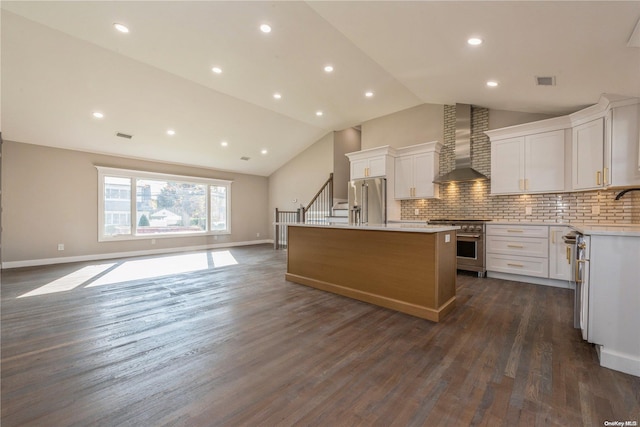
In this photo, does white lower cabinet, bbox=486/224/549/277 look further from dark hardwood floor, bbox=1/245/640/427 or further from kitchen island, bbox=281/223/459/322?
kitchen island, bbox=281/223/459/322

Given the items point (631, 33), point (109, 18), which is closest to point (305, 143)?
point (109, 18)

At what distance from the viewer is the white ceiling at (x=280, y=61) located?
2.62 m

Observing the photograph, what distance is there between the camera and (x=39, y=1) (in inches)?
121

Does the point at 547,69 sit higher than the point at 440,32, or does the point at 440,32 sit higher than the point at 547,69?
the point at 440,32

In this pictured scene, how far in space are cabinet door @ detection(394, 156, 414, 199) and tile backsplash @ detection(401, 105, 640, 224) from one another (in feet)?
1.14

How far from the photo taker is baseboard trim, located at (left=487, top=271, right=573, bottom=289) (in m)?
4.05

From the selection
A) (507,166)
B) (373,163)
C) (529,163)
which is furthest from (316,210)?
(529,163)

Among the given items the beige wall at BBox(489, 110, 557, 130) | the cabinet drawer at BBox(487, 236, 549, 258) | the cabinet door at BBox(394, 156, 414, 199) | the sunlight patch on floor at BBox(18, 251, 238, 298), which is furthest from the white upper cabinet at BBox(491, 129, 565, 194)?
the sunlight patch on floor at BBox(18, 251, 238, 298)

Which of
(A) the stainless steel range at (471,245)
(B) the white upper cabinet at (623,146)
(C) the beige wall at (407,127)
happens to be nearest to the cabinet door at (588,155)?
(B) the white upper cabinet at (623,146)

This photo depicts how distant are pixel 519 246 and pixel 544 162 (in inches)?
56.9

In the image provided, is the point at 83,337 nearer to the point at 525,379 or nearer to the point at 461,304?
the point at 525,379

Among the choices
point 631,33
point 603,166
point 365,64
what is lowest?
point 603,166

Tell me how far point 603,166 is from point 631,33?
2054mm

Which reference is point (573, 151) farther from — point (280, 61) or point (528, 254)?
point (280, 61)
